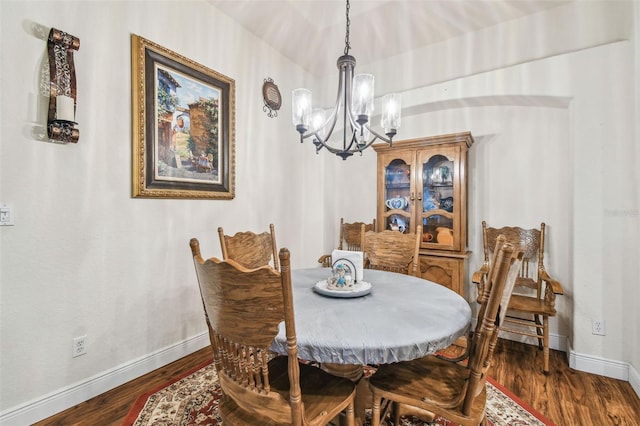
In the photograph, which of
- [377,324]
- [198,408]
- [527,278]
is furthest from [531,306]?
[198,408]

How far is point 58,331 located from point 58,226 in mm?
608

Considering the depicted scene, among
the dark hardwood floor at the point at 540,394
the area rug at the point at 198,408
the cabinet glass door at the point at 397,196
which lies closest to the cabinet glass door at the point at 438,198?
the cabinet glass door at the point at 397,196

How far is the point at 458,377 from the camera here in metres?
1.30

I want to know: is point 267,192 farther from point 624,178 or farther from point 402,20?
point 624,178

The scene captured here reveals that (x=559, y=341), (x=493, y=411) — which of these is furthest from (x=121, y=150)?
(x=559, y=341)

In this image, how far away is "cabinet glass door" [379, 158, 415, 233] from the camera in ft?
10.3

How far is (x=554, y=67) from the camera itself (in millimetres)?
2459

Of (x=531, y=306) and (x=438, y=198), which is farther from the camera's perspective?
(x=438, y=198)

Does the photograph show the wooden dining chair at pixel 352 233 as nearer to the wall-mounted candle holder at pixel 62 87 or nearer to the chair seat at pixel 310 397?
the chair seat at pixel 310 397

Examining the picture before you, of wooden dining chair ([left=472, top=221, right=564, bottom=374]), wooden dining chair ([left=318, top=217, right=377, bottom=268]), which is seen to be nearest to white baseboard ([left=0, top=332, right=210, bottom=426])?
wooden dining chair ([left=318, top=217, right=377, bottom=268])

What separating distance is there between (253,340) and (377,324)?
50 centimetres

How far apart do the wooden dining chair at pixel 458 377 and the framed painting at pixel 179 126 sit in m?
1.96

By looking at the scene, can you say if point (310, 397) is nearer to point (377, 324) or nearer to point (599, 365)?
point (377, 324)

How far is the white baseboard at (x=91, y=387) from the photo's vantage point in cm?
160
